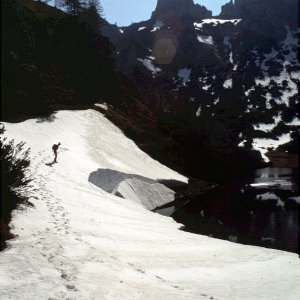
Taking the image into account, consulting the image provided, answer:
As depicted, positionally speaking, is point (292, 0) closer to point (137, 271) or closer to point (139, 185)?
point (139, 185)

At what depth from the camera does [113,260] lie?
9.70m

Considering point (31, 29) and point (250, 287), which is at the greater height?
point (31, 29)

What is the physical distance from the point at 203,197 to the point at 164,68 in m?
132

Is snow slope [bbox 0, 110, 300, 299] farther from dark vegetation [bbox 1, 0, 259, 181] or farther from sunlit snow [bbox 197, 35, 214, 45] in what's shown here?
sunlit snow [bbox 197, 35, 214, 45]

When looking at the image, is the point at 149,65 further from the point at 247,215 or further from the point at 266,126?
the point at 247,215

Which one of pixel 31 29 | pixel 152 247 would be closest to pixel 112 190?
pixel 152 247

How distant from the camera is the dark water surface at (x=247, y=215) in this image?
2255 centimetres

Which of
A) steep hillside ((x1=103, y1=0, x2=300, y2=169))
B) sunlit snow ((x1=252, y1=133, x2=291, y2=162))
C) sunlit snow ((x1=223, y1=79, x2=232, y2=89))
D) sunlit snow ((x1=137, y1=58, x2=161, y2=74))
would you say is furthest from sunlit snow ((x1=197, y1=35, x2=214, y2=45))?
sunlit snow ((x1=252, y1=133, x2=291, y2=162))

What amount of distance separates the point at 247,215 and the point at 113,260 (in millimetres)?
21864

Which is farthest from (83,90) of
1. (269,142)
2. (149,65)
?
(149,65)

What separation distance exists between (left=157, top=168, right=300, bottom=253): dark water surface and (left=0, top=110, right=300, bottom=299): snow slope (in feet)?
22.2

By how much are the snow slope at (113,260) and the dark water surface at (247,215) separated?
678 centimetres

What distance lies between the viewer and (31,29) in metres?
66.0

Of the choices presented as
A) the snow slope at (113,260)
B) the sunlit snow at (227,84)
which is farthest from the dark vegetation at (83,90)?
the sunlit snow at (227,84)
